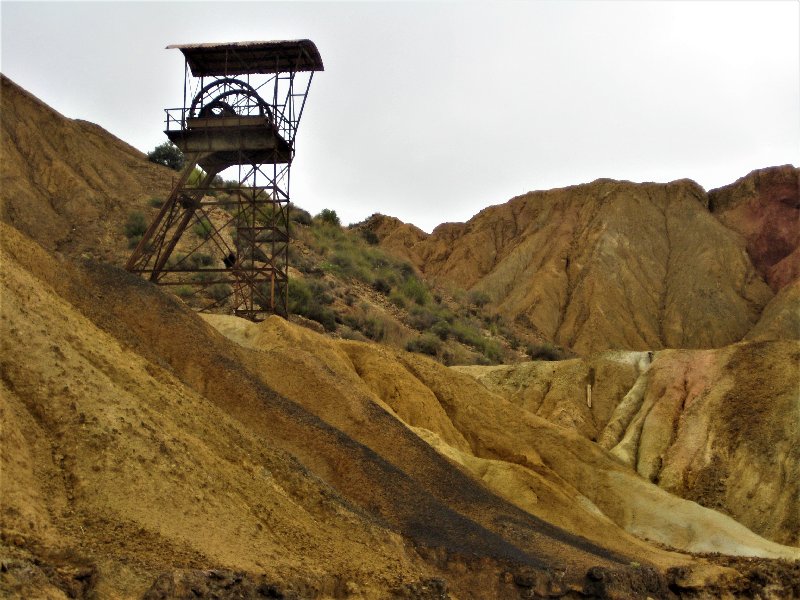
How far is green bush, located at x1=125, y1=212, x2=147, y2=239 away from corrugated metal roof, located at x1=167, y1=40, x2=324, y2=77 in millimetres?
10691

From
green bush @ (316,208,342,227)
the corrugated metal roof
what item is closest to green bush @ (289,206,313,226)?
green bush @ (316,208,342,227)

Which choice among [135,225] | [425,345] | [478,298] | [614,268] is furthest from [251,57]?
[614,268]

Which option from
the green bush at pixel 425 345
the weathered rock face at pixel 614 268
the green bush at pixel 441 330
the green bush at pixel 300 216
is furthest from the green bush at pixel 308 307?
the weathered rock face at pixel 614 268

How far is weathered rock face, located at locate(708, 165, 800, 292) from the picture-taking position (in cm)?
Answer: 6525

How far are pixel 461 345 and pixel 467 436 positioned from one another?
15996 millimetres

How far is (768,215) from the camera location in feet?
226

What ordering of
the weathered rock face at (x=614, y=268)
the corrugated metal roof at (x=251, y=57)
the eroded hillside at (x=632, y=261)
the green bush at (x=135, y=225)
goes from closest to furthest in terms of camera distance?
the corrugated metal roof at (x=251, y=57) → the green bush at (x=135, y=225) → the weathered rock face at (x=614, y=268) → the eroded hillside at (x=632, y=261)

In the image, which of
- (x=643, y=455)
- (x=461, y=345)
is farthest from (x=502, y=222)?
(x=643, y=455)

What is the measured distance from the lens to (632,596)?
17672 mm

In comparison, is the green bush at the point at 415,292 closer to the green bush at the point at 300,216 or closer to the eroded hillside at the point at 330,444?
the eroded hillside at the point at 330,444

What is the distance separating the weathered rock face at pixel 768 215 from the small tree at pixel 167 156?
118ft

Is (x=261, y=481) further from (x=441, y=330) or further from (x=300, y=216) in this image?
(x=300, y=216)

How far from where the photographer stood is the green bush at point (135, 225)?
41.1 m

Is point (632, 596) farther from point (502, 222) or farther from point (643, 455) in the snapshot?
point (502, 222)
